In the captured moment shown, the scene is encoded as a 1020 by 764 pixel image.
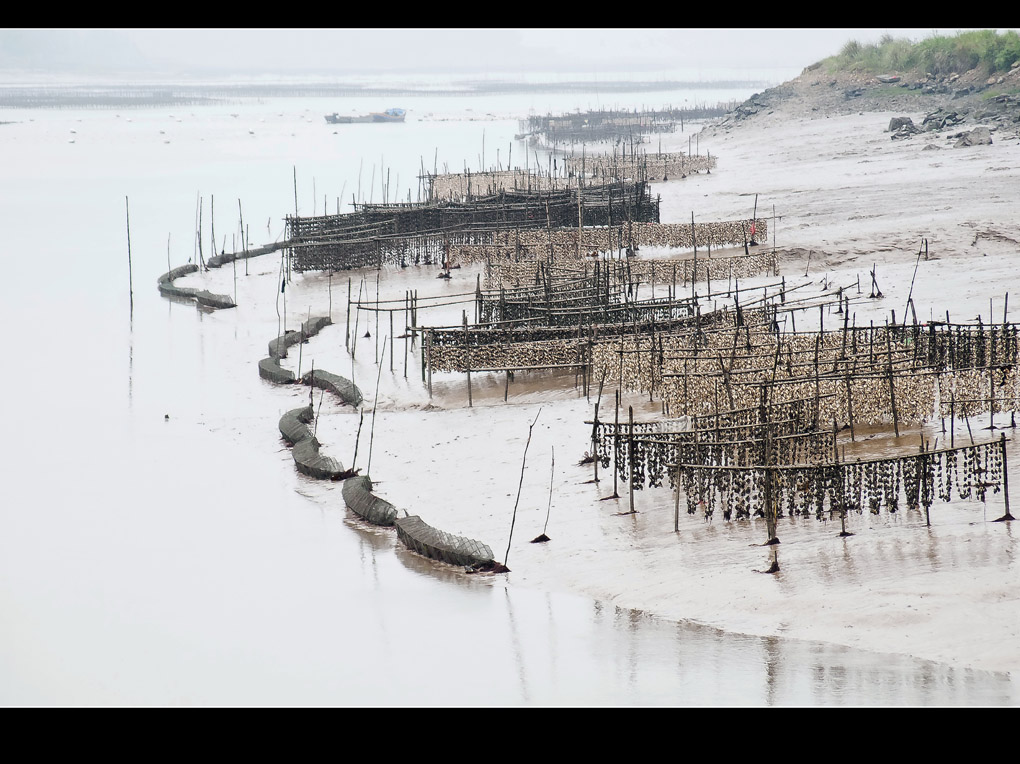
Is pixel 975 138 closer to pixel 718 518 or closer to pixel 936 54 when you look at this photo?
pixel 936 54

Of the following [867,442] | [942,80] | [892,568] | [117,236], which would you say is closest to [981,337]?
[867,442]

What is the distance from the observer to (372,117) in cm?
10150

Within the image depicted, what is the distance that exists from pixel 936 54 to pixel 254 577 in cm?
5209

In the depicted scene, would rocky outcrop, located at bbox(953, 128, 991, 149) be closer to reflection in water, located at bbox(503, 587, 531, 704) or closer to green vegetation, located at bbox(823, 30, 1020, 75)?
green vegetation, located at bbox(823, 30, 1020, 75)

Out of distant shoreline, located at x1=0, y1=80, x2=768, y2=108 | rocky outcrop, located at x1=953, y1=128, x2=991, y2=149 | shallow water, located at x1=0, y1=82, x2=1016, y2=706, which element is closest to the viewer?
shallow water, located at x1=0, y1=82, x2=1016, y2=706

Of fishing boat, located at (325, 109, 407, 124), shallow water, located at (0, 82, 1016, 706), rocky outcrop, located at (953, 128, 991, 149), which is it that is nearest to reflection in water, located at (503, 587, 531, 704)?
shallow water, located at (0, 82, 1016, 706)

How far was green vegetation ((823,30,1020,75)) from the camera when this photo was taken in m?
49.7

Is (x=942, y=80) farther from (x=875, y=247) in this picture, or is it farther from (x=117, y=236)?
(x=117, y=236)

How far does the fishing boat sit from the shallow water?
242ft

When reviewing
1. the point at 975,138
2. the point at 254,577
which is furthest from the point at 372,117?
the point at 254,577

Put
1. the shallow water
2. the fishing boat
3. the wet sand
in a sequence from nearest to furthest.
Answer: the shallow water → the wet sand → the fishing boat

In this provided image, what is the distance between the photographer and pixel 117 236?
131 feet

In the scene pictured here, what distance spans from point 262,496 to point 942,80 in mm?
46505

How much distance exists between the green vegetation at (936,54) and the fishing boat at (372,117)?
45584 millimetres
